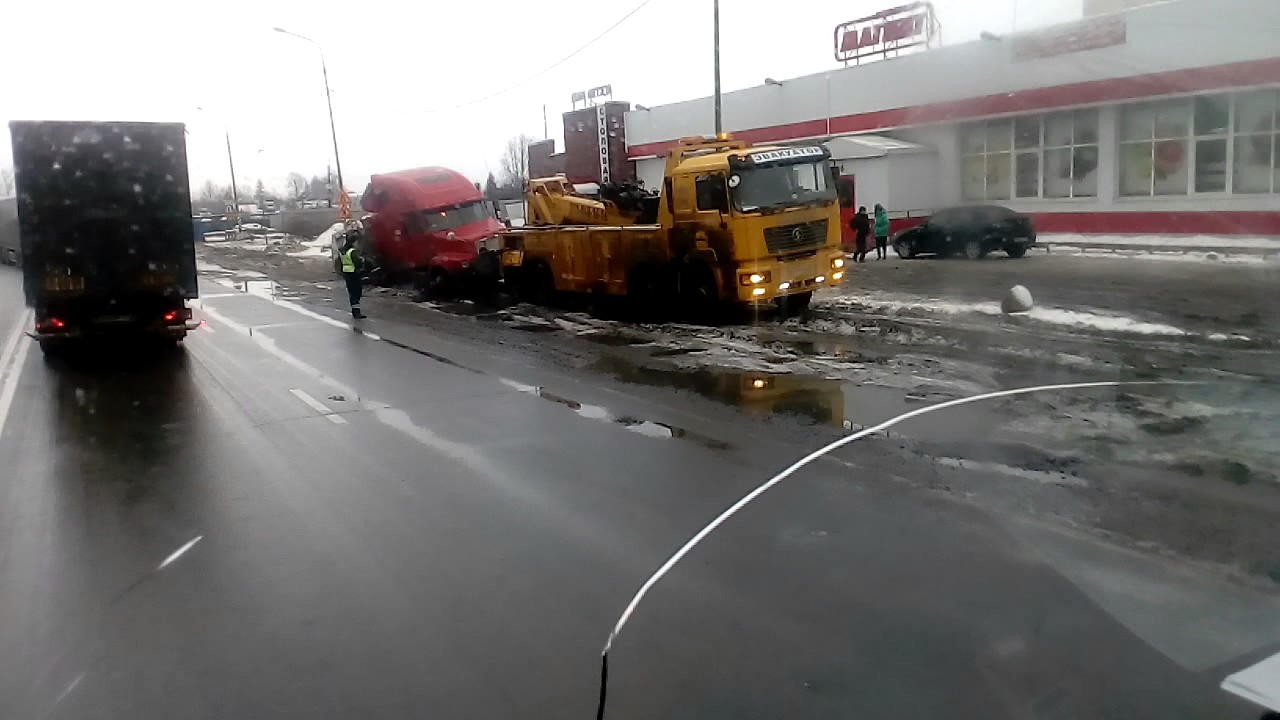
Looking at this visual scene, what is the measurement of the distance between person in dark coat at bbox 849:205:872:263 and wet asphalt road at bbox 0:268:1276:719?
Answer: 787 centimetres

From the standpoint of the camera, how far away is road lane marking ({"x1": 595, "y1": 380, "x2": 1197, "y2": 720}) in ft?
16.1

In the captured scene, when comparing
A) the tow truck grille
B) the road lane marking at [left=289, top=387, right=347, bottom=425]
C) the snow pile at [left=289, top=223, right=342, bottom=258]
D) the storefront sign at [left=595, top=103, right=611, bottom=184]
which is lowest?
the road lane marking at [left=289, top=387, right=347, bottom=425]

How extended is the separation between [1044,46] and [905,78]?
144 cm

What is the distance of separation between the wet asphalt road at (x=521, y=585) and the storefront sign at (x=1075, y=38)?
2.92 meters

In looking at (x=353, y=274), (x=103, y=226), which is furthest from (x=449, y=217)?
(x=103, y=226)

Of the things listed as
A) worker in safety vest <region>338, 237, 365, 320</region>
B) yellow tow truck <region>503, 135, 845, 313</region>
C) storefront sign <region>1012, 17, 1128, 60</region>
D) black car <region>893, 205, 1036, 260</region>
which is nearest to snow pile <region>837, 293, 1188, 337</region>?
yellow tow truck <region>503, 135, 845, 313</region>

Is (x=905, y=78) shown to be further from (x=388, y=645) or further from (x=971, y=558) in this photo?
(x=388, y=645)

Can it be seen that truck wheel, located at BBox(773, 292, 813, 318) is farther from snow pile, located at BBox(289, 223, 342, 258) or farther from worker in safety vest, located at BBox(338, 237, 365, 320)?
snow pile, located at BBox(289, 223, 342, 258)

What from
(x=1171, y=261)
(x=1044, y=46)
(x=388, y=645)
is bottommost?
(x=388, y=645)

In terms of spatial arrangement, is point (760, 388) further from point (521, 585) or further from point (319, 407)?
point (521, 585)

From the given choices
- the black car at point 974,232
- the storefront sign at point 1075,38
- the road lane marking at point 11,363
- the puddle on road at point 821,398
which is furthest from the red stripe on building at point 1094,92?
the road lane marking at point 11,363

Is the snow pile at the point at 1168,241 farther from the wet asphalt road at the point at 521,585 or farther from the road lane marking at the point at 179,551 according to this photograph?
the road lane marking at the point at 179,551

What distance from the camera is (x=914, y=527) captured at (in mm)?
6406

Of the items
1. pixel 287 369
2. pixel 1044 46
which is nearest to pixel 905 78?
pixel 1044 46
